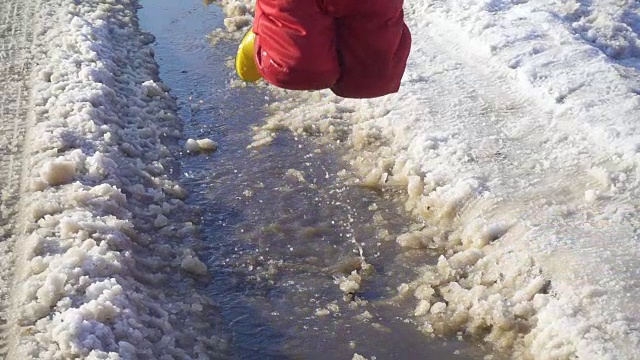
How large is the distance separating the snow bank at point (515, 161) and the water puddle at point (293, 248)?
0.48 feet

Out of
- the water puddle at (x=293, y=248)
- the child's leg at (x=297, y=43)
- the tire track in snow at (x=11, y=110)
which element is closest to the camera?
the child's leg at (x=297, y=43)

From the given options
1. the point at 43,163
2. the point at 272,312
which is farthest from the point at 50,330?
the point at 43,163

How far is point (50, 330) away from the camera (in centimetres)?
369

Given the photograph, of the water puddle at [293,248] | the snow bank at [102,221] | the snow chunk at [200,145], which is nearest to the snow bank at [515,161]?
the water puddle at [293,248]

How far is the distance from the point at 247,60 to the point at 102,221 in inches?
53.2

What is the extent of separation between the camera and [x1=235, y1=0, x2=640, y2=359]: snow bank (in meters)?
3.96

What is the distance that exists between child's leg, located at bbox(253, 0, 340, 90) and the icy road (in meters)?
1.37

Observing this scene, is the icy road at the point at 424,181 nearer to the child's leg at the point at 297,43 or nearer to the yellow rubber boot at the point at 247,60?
the yellow rubber boot at the point at 247,60

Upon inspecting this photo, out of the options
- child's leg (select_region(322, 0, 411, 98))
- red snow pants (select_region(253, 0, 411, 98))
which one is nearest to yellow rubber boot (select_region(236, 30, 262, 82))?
red snow pants (select_region(253, 0, 411, 98))

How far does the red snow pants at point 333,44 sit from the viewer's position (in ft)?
10.8

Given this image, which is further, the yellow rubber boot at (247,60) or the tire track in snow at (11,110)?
the tire track in snow at (11,110)

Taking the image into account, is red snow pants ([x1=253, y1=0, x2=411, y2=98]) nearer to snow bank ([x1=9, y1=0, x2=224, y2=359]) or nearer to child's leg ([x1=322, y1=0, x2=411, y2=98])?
child's leg ([x1=322, y1=0, x2=411, y2=98])

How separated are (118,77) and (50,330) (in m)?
3.07

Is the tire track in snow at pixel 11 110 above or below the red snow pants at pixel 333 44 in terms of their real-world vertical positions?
below
